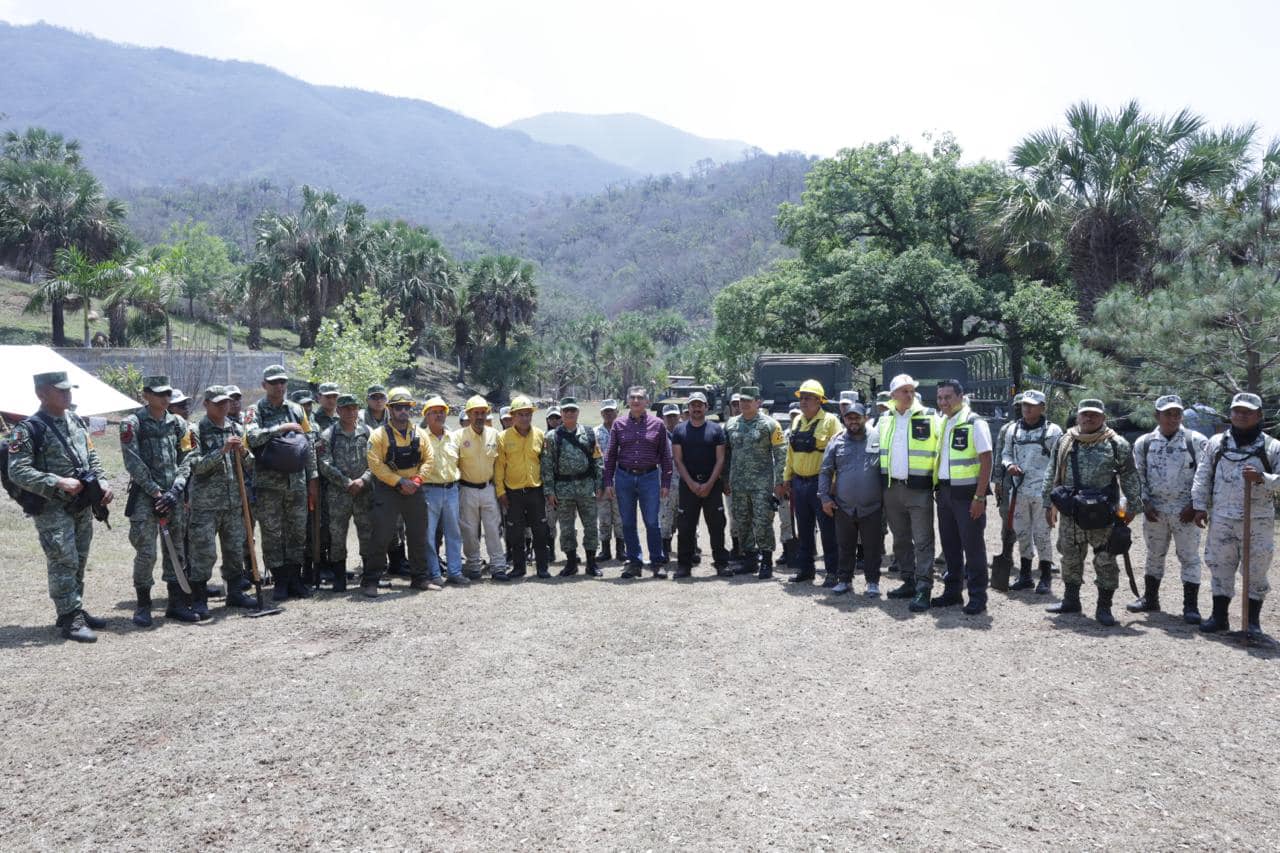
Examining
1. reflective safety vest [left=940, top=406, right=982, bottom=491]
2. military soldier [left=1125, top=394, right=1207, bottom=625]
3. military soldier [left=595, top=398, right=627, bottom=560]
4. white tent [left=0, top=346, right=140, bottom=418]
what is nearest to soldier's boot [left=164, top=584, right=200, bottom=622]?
white tent [left=0, top=346, right=140, bottom=418]

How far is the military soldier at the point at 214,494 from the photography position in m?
6.95

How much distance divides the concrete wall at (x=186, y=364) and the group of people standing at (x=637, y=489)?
1793 centimetres

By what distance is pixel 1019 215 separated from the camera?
17438mm

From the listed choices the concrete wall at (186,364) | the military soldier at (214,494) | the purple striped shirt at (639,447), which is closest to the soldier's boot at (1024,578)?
the purple striped shirt at (639,447)

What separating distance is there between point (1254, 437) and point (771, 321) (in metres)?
21.3

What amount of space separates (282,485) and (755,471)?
4142 mm

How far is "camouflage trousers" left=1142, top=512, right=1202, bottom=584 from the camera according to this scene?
6.84m

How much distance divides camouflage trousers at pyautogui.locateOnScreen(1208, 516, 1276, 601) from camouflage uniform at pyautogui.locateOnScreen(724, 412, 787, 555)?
3502mm

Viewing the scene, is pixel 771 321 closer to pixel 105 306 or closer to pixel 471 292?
pixel 105 306

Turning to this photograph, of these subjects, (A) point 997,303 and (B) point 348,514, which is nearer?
(B) point 348,514

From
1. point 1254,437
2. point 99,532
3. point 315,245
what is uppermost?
point 315,245

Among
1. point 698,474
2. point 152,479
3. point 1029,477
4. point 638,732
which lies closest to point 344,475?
point 152,479

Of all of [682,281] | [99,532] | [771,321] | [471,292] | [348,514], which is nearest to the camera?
[348,514]

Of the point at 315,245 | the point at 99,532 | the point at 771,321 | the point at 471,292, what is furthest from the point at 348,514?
the point at 471,292
